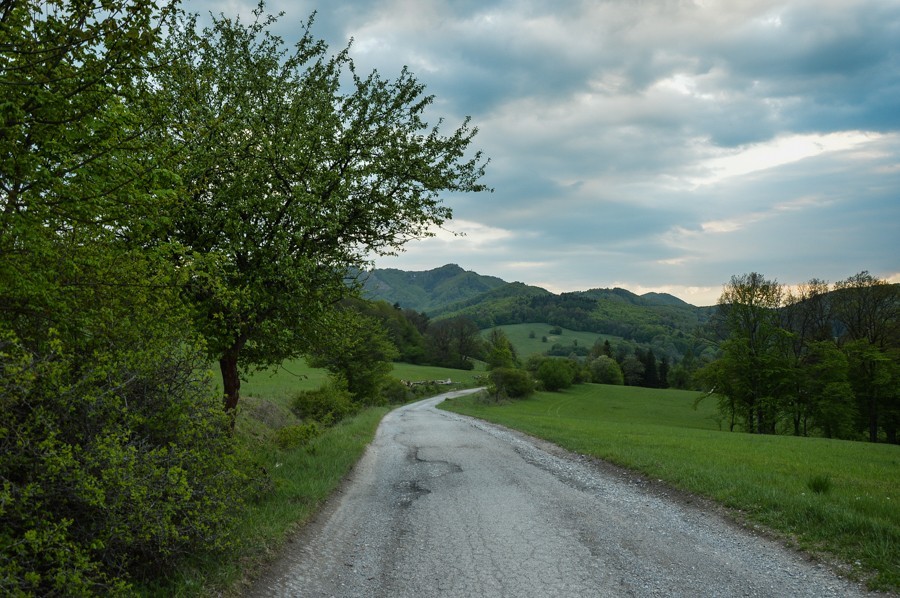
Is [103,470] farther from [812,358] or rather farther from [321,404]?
[812,358]

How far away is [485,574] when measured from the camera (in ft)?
20.2

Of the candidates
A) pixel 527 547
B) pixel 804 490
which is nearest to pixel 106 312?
pixel 527 547

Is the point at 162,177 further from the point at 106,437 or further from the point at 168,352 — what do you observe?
the point at 106,437

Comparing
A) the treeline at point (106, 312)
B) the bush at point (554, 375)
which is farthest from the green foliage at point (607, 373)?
the treeline at point (106, 312)

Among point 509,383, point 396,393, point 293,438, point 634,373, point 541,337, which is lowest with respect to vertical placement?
point 634,373

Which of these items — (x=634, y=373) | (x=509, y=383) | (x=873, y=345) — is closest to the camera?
(x=873, y=345)

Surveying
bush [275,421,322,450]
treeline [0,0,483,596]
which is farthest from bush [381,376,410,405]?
treeline [0,0,483,596]

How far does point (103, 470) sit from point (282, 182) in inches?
305

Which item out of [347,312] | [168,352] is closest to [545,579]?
[168,352]

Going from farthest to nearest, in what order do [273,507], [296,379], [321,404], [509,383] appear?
[509,383]
[296,379]
[321,404]
[273,507]

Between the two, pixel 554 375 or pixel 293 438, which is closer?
pixel 293 438

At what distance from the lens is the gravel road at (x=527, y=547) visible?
5.84 metres

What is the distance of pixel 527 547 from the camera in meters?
6.99

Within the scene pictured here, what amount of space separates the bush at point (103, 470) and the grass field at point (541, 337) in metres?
152
